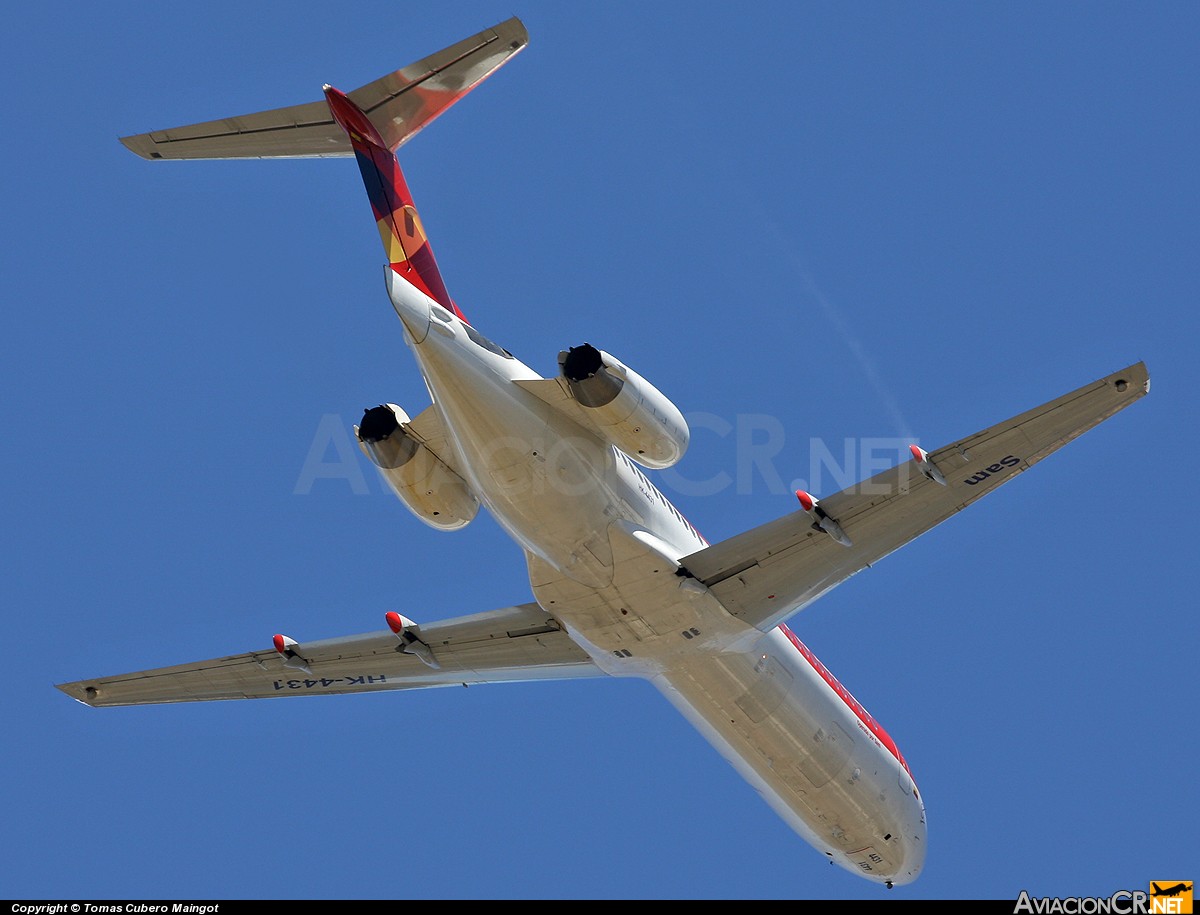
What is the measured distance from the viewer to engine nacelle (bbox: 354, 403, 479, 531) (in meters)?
23.8

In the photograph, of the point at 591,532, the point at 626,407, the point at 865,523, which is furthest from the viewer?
the point at 865,523

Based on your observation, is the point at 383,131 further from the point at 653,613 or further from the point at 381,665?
the point at 381,665

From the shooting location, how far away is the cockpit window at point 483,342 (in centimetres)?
2214

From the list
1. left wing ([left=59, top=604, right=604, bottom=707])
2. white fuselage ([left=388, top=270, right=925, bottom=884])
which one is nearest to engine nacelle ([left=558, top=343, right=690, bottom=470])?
white fuselage ([left=388, top=270, right=925, bottom=884])

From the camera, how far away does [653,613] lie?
24.1 meters

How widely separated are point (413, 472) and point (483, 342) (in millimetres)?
2789

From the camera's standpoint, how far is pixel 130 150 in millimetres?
24125

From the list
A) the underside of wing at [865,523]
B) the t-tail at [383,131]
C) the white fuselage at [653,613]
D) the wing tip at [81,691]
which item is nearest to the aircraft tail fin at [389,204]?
the t-tail at [383,131]

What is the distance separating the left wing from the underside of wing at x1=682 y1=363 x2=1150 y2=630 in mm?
3214

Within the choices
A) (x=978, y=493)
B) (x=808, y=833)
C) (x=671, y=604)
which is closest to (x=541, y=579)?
(x=671, y=604)

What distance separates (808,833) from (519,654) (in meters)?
6.28

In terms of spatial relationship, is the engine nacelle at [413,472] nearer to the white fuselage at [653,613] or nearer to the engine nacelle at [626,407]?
the white fuselage at [653,613]

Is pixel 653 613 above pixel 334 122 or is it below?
below

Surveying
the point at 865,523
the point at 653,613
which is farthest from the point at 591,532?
the point at 865,523
